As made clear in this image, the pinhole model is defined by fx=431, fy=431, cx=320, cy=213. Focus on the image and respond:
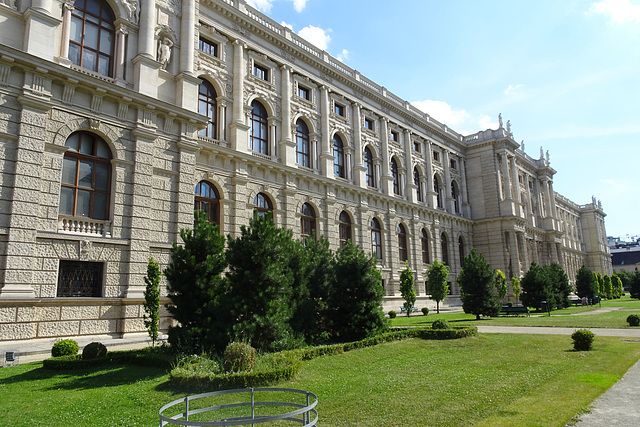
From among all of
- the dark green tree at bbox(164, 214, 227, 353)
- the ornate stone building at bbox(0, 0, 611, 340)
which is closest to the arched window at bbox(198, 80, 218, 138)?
the ornate stone building at bbox(0, 0, 611, 340)

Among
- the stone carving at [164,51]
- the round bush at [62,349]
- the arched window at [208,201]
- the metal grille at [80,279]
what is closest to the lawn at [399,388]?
the round bush at [62,349]

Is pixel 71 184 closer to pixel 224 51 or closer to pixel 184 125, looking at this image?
pixel 184 125

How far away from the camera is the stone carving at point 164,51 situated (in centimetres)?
2345

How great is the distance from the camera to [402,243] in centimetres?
4503

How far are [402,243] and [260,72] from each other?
74.4ft

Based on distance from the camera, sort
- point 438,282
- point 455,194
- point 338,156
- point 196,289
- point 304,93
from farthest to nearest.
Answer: point 455,194, point 338,156, point 438,282, point 304,93, point 196,289

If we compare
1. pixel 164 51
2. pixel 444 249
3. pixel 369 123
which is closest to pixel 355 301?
pixel 164 51

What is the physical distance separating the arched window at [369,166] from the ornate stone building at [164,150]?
226 mm

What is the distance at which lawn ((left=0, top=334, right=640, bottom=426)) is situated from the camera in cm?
839

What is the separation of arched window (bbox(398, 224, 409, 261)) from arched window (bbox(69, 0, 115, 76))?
3117cm

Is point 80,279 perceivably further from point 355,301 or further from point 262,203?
point 262,203

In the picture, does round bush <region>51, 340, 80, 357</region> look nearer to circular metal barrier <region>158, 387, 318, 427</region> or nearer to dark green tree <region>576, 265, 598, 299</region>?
circular metal barrier <region>158, 387, 318, 427</region>

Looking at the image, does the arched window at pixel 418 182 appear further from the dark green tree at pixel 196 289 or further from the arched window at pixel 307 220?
the dark green tree at pixel 196 289

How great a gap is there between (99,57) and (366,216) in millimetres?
25099
